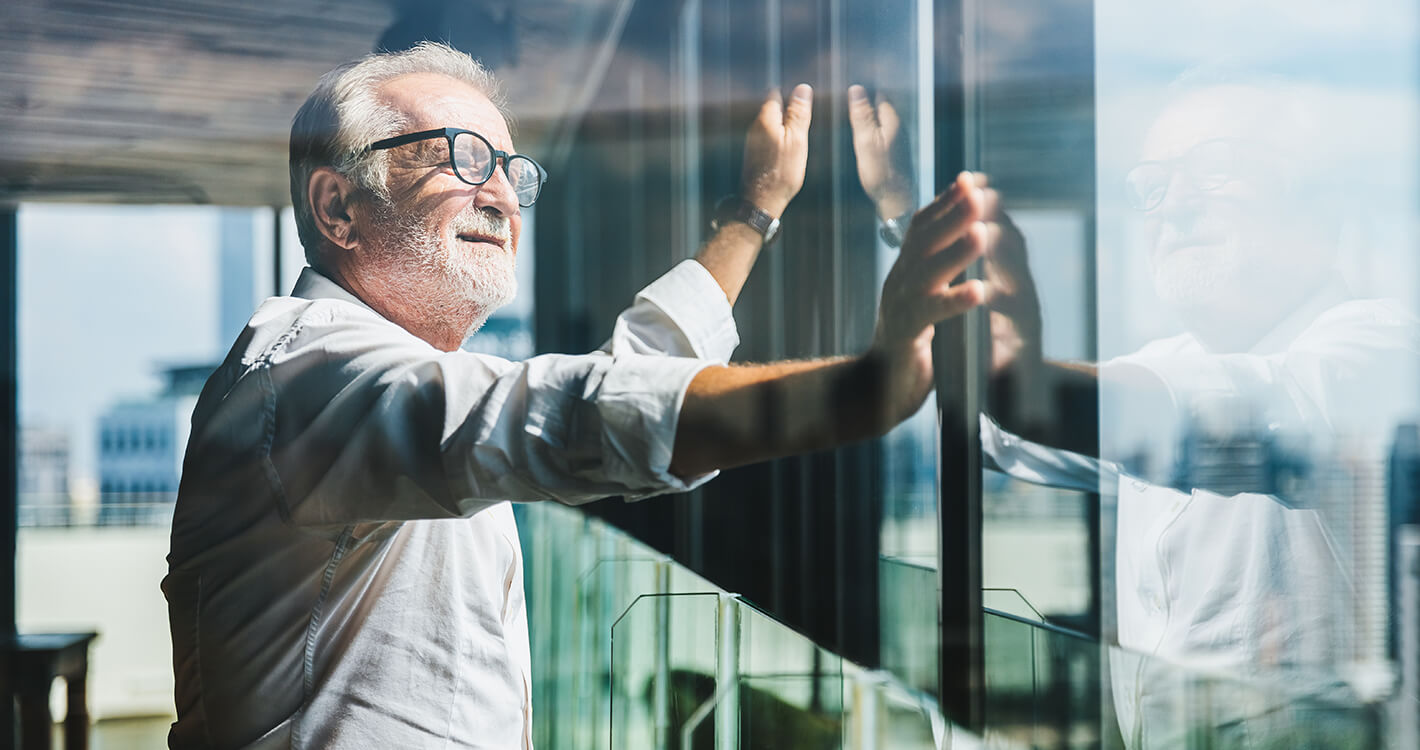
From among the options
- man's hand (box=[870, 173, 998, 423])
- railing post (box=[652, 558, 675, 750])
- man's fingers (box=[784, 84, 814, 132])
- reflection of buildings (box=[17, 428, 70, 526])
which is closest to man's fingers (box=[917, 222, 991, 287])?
man's hand (box=[870, 173, 998, 423])

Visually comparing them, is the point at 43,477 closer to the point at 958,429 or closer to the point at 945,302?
the point at 958,429

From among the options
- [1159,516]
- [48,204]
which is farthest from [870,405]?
[48,204]

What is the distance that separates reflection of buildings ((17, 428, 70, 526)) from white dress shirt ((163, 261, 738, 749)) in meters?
0.33

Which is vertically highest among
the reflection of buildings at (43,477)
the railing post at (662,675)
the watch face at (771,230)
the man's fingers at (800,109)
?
the man's fingers at (800,109)

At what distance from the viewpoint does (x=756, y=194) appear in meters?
1.41

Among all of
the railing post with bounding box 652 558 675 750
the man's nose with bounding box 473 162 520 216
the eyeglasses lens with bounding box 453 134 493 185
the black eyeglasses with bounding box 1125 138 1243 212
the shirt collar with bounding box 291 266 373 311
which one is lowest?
the railing post with bounding box 652 558 675 750

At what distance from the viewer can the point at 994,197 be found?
3.64 ft

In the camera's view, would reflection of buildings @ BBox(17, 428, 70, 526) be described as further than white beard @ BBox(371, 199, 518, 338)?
Yes

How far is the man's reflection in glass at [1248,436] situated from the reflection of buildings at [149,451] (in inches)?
50.9

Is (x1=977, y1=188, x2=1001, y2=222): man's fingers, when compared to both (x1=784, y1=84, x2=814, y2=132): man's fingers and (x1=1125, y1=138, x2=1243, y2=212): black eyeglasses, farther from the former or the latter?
(x1=784, y1=84, x2=814, y2=132): man's fingers

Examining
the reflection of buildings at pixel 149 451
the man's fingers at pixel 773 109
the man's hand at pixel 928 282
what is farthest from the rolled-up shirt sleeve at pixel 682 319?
the reflection of buildings at pixel 149 451

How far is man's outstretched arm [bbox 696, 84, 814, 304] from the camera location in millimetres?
Answer: 1382

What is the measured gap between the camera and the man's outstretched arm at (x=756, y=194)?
4.53 ft

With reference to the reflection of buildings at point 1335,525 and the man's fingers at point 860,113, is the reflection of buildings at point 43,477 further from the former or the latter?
the reflection of buildings at point 1335,525
